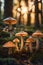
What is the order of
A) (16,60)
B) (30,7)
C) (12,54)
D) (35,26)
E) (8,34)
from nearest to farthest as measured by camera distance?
(16,60) → (12,54) → (8,34) → (35,26) → (30,7)

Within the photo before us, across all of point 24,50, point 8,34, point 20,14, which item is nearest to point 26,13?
point 20,14

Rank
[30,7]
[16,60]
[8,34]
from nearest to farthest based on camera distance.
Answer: [16,60]
[8,34]
[30,7]

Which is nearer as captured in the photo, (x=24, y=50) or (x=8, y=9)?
(x=24, y=50)

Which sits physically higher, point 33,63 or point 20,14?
point 20,14

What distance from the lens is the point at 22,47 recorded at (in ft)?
16.1

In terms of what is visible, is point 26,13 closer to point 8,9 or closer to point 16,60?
point 8,9

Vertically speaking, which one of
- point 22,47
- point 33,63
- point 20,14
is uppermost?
point 20,14

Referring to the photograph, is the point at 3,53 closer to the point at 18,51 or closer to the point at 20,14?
the point at 18,51

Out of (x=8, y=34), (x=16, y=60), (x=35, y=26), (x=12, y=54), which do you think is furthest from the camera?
(x=35, y=26)

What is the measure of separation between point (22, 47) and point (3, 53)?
0.51 metres

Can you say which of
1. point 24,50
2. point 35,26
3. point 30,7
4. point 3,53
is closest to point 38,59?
point 24,50

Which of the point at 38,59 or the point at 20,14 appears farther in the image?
the point at 20,14

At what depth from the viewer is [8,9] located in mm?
8227

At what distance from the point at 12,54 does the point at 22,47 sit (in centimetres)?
31
